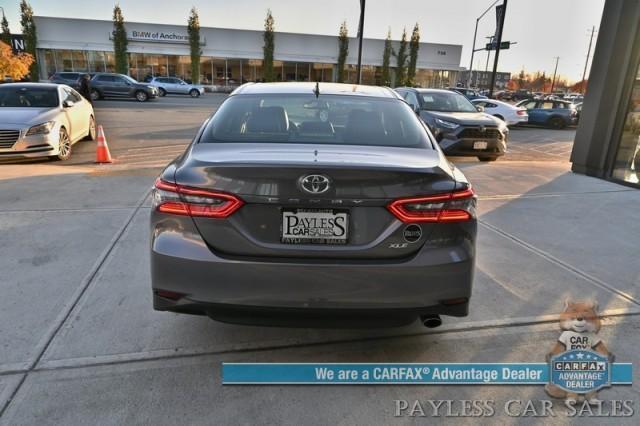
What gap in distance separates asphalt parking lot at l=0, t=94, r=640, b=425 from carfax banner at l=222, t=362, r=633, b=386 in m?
0.06

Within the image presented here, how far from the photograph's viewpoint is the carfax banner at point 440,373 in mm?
2645

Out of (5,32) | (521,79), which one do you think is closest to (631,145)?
(5,32)

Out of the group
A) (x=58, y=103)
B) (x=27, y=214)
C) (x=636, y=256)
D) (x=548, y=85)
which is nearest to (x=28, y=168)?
(x=58, y=103)

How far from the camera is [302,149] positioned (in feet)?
8.51

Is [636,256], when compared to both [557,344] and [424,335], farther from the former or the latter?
[424,335]

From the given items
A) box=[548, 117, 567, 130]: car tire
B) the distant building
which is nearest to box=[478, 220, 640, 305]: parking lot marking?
box=[548, 117, 567, 130]: car tire

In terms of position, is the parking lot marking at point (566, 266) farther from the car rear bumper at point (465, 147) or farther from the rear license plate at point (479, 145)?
the rear license plate at point (479, 145)

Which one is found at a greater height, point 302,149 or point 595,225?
point 302,149

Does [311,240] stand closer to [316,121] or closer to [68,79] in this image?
[316,121]

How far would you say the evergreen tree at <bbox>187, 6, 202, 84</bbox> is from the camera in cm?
4478

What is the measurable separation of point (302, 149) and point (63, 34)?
50706 millimetres

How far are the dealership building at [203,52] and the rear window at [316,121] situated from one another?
43.6 meters

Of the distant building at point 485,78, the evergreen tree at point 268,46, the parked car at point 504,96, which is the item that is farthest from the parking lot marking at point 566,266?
the distant building at point 485,78

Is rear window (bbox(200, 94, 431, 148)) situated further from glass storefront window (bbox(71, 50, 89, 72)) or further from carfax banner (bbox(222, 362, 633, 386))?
glass storefront window (bbox(71, 50, 89, 72))
